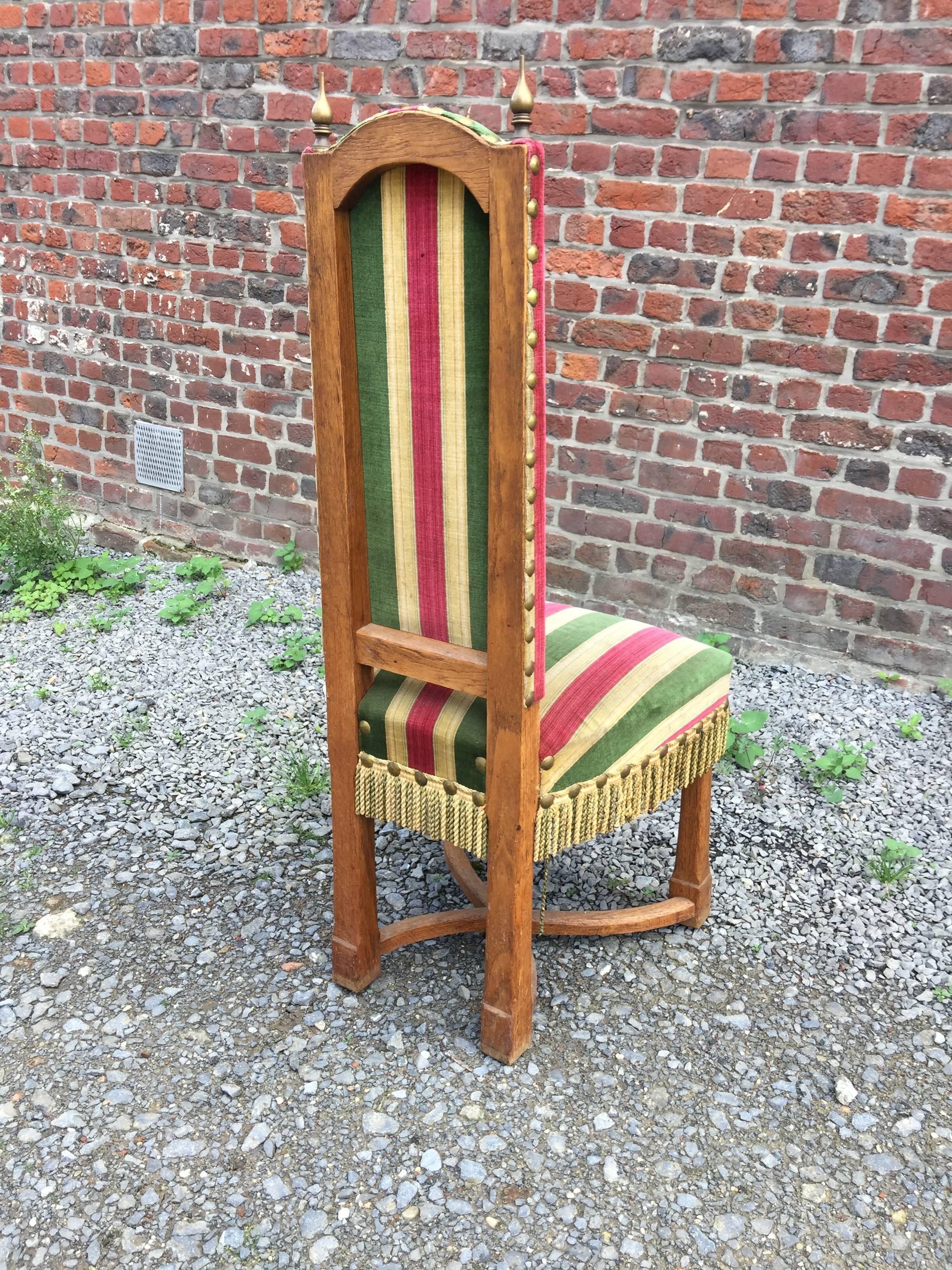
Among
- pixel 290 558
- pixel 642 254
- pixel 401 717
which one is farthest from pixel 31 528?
pixel 401 717

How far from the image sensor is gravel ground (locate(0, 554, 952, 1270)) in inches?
60.4

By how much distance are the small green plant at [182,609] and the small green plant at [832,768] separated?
2.13 meters

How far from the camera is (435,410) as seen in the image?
1.51 m

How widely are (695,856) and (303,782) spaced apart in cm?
102

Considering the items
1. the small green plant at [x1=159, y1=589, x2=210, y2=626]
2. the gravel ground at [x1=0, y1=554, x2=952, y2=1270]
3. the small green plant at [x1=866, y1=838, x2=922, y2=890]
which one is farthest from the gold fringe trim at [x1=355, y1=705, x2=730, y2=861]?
the small green plant at [x1=159, y1=589, x2=210, y2=626]

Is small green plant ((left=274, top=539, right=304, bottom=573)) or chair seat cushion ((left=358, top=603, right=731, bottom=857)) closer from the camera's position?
chair seat cushion ((left=358, top=603, right=731, bottom=857))

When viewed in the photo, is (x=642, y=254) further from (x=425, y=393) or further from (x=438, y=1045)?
(x=438, y=1045)

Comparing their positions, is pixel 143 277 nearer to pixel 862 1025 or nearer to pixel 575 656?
pixel 575 656

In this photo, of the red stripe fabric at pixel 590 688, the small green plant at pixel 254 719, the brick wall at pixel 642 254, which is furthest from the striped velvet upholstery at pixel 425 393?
the brick wall at pixel 642 254

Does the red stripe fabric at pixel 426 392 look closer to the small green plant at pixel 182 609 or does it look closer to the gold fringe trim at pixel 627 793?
the gold fringe trim at pixel 627 793

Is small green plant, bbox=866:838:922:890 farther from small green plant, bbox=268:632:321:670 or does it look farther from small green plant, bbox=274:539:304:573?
small green plant, bbox=274:539:304:573

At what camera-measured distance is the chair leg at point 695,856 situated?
6.95 feet

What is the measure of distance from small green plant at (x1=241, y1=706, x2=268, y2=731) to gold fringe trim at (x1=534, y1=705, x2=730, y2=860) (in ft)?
4.37

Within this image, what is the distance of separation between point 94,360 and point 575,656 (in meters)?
3.15
